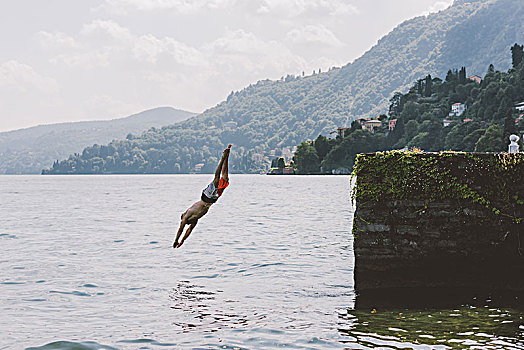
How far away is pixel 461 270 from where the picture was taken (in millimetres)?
12492

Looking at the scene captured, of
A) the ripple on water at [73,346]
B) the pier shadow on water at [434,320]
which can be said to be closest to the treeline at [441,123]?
the pier shadow on water at [434,320]

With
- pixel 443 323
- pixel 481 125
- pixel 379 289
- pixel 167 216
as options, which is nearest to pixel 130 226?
pixel 167 216

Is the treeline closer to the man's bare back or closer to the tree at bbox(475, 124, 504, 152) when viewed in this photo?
the tree at bbox(475, 124, 504, 152)

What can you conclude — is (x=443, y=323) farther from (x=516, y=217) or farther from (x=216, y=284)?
(x=216, y=284)

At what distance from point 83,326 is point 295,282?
5.68 m

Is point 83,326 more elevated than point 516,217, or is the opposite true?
point 516,217

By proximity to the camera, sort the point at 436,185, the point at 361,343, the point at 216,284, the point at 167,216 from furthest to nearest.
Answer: the point at 167,216, the point at 216,284, the point at 436,185, the point at 361,343

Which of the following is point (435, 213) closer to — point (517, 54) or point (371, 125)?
point (517, 54)

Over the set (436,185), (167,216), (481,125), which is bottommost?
(167,216)

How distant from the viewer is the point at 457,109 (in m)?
160

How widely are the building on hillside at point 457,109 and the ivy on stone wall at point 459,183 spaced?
152458 mm

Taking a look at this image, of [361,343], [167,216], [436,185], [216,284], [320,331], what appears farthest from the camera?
[167,216]

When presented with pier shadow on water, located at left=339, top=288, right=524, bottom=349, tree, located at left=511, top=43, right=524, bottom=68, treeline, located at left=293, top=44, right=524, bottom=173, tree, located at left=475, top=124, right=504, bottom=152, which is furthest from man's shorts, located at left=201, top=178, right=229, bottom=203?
tree, located at left=511, top=43, right=524, bottom=68

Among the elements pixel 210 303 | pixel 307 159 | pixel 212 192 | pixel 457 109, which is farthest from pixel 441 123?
pixel 212 192
